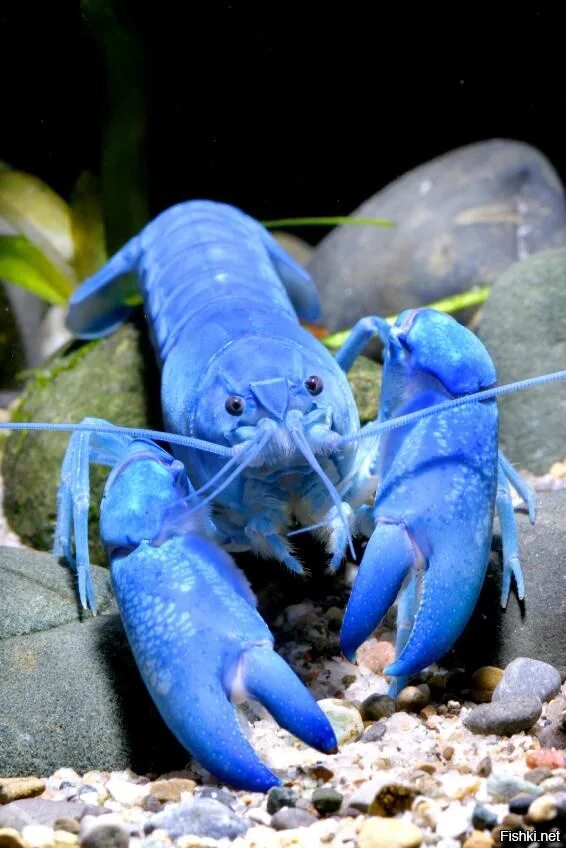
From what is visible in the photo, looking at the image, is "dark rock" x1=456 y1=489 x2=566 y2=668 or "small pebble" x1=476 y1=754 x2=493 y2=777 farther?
"dark rock" x1=456 y1=489 x2=566 y2=668

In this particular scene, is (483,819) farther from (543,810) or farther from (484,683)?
(484,683)

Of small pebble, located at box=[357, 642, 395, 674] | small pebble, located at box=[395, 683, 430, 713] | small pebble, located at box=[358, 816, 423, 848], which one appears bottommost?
small pebble, located at box=[357, 642, 395, 674]

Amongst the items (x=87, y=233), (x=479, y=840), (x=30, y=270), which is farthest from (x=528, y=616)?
(x=87, y=233)

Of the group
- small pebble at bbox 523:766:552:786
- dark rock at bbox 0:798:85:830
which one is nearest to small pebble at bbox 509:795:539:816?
small pebble at bbox 523:766:552:786

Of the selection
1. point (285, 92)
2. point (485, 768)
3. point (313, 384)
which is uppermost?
point (285, 92)

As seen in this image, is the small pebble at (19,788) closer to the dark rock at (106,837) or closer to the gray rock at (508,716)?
the dark rock at (106,837)

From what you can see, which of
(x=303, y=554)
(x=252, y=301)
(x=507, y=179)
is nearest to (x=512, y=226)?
(x=507, y=179)

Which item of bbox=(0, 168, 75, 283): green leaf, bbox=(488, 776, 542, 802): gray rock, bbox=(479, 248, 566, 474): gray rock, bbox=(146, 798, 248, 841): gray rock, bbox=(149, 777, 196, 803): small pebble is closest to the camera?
bbox=(488, 776, 542, 802): gray rock

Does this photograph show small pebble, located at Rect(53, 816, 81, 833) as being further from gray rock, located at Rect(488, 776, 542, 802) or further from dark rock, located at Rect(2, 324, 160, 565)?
dark rock, located at Rect(2, 324, 160, 565)
